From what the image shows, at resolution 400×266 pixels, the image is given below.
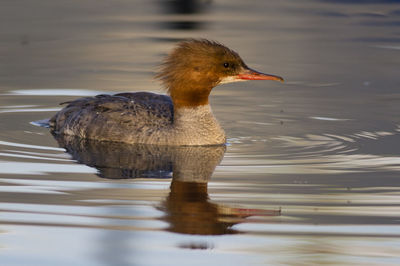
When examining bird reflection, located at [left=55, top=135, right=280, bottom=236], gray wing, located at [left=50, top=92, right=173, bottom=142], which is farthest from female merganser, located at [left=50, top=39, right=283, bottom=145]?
bird reflection, located at [left=55, top=135, right=280, bottom=236]

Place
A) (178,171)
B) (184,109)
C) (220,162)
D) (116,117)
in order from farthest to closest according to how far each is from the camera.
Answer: (116,117) < (184,109) < (220,162) < (178,171)

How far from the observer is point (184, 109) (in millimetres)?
9969

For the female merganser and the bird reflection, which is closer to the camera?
the bird reflection

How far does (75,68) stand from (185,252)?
8.67 m

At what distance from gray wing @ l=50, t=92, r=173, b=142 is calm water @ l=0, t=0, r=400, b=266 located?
24cm

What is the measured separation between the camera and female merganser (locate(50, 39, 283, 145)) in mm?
9820

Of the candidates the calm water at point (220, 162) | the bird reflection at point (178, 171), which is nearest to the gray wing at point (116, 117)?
the bird reflection at point (178, 171)

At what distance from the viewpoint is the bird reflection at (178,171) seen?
6.73 meters

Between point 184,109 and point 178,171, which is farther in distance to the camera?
point 184,109

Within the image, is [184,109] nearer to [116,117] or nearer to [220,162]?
[116,117]

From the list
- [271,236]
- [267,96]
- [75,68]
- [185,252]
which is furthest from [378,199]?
[75,68]

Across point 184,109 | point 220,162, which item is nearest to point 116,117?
point 184,109

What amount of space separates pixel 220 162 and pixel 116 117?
1.69 meters

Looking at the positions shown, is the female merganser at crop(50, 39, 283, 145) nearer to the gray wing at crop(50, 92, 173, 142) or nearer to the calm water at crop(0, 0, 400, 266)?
the gray wing at crop(50, 92, 173, 142)
